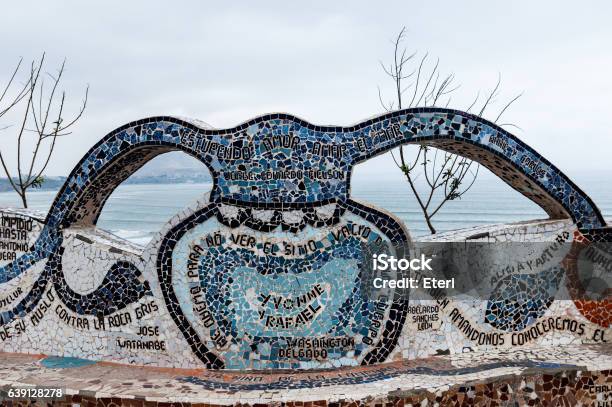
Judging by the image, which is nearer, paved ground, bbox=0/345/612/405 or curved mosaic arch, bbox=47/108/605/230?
paved ground, bbox=0/345/612/405

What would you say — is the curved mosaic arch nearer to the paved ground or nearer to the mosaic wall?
the mosaic wall

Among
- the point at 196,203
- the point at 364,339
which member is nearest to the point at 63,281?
the point at 196,203

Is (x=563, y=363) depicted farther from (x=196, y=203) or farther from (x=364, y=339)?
(x=196, y=203)

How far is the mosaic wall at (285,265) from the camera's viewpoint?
4922 millimetres

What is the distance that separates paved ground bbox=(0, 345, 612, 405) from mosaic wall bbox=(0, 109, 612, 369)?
0.41 ft

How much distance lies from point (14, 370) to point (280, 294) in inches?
94.0

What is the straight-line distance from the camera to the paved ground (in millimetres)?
4473

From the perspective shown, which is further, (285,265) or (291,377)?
(285,265)

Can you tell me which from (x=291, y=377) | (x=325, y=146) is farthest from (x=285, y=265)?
(x=325, y=146)

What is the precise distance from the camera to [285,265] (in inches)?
194

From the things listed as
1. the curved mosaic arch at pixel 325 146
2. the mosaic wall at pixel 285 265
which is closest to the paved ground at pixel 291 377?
the mosaic wall at pixel 285 265

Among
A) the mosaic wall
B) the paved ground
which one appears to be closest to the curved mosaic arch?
the mosaic wall

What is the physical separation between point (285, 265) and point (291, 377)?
929mm

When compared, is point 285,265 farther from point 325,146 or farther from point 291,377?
point 325,146
